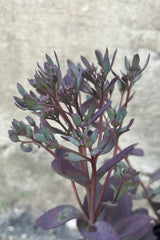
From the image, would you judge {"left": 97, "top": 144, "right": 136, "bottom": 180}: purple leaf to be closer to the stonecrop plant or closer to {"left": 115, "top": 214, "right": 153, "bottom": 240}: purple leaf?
the stonecrop plant

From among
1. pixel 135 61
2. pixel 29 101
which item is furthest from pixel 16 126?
pixel 135 61

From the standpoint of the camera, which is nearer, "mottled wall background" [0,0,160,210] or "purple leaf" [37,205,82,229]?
"purple leaf" [37,205,82,229]

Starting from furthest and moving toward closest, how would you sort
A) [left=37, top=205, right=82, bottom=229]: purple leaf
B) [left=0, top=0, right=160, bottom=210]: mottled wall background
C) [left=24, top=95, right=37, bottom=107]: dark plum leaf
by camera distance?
[left=0, top=0, right=160, bottom=210]: mottled wall background, [left=37, top=205, right=82, bottom=229]: purple leaf, [left=24, top=95, right=37, bottom=107]: dark plum leaf

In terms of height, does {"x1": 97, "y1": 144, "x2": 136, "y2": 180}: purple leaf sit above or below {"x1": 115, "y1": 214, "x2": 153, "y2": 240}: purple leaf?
above

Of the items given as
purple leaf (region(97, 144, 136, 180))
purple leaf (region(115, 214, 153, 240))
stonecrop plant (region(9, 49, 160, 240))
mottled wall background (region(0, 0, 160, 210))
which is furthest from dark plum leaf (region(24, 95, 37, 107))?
mottled wall background (region(0, 0, 160, 210))

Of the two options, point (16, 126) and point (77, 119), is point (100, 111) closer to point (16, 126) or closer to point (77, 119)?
point (77, 119)
